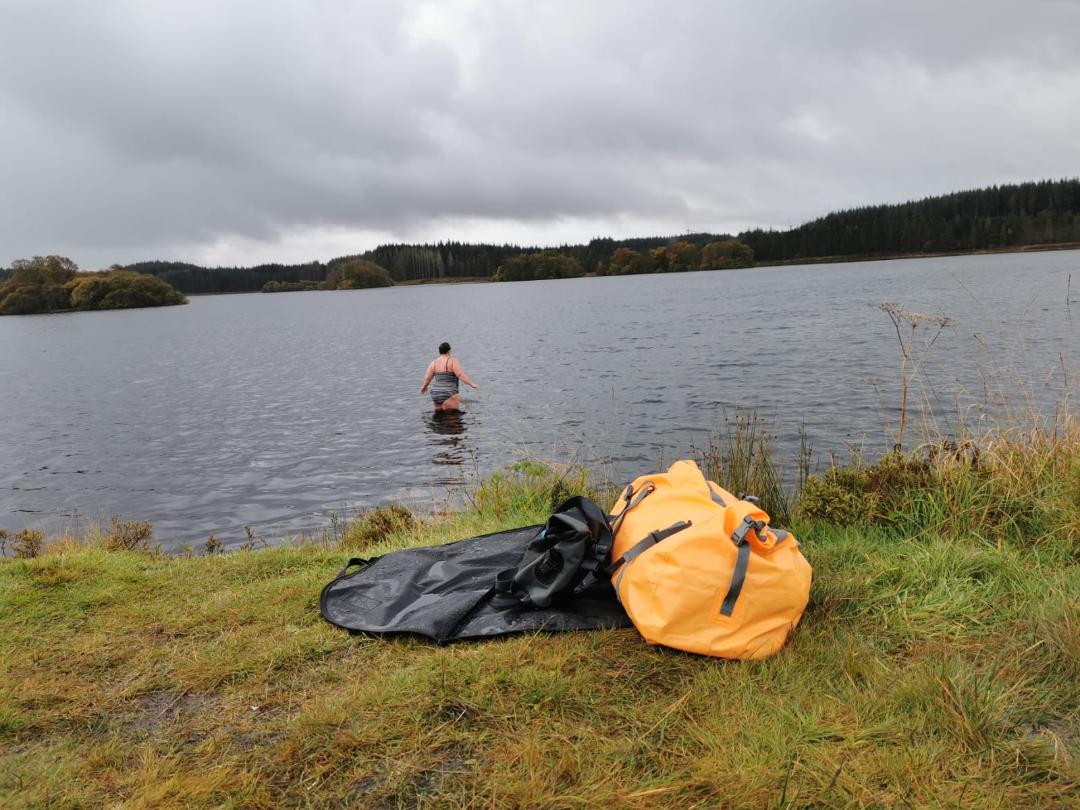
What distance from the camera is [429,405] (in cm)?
2030

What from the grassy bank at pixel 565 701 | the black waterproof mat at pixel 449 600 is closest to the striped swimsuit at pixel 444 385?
the black waterproof mat at pixel 449 600

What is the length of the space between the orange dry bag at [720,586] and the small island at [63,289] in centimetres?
12610

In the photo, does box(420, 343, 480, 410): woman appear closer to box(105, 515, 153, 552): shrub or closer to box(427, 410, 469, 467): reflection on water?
box(427, 410, 469, 467): reflection on water

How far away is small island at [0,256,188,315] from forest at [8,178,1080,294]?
2285cm

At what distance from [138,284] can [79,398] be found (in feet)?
338

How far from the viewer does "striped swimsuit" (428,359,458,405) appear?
1827 centimetres

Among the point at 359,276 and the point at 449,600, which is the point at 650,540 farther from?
the point at 359,276

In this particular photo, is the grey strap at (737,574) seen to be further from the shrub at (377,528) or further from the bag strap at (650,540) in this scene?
the shrub at (377,528)

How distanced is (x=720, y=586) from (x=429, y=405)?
17.4 metres

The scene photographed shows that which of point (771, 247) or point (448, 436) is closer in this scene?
point (448, 436)

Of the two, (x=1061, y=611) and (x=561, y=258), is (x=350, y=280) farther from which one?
(x=1061, y=611)

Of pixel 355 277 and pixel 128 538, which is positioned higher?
pixel 355 277

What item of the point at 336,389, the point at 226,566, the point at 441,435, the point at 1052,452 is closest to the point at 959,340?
the point at 441,435

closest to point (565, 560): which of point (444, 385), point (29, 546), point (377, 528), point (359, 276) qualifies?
point (377, 528)
